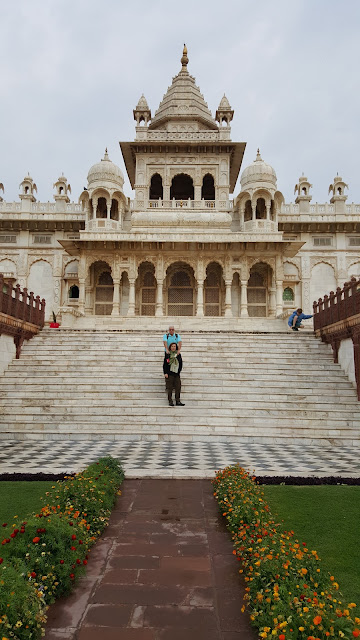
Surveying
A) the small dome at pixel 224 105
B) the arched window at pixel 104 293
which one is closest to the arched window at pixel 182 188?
the small dome at pixel 224 105

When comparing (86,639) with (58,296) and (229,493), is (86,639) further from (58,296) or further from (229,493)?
(58,296)

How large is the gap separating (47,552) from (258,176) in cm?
2688

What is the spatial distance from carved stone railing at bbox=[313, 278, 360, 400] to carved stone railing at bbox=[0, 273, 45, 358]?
989 cm

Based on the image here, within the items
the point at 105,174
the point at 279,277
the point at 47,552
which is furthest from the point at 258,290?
the point at 47,552

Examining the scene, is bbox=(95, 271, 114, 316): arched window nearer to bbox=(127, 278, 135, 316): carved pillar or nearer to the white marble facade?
the white marble facade

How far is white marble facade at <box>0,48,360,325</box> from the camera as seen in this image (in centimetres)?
2503

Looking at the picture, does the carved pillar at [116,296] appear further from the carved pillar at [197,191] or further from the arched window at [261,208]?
the arched window at [261,208]

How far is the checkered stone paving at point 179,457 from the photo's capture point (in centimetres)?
682

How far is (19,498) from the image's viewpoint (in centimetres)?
516

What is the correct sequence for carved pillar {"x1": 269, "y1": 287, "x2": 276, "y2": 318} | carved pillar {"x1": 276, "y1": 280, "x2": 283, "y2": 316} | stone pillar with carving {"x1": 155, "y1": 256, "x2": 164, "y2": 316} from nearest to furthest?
stone pillar with carving {"x1": 155, "y1": 256, "x2": 164, "y2": 316}
carved pillar {"x1": 276, "y1": 280, "x2": 283, "y2": 316}
carved pillar {"x1": 269, "y1": 287, "x2": 276, "y2": 318}

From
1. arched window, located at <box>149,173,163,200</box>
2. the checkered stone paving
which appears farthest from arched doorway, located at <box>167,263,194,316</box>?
the checkered stone paving

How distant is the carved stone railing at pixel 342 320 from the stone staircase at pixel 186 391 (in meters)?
0.49

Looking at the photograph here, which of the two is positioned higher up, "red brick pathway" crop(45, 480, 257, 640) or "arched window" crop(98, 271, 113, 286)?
"arched window" crop(98, 271, 113, 286)

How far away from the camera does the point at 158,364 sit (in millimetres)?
13844
